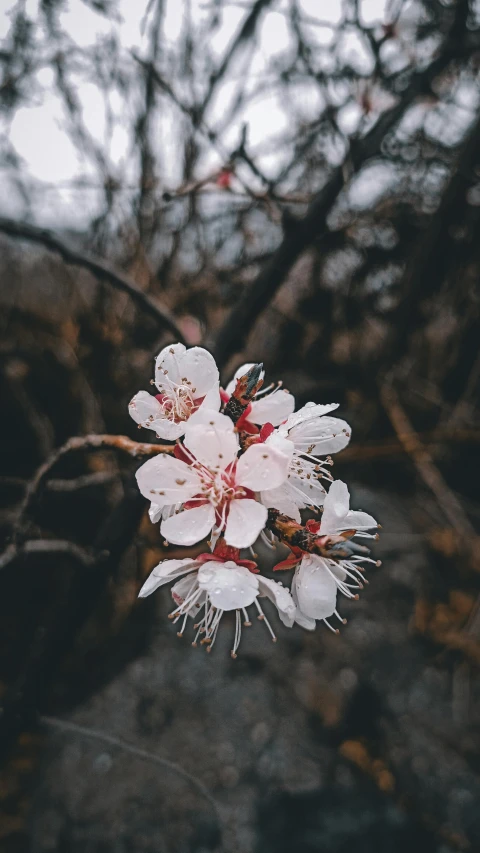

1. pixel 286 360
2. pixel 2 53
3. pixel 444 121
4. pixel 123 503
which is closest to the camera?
pixel 123 503

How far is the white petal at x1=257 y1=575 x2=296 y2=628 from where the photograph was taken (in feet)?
2.40

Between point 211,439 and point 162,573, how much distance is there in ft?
0.71

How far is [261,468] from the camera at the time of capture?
74cm

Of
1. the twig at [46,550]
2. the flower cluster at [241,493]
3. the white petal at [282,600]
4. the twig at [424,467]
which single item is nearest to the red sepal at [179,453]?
the flower cluster at [241,493]

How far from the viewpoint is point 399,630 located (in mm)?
3158

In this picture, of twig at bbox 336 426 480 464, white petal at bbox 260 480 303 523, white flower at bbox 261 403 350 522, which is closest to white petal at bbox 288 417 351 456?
white flower at bbox 261 403 350 522

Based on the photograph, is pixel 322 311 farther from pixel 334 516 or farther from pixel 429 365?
pixel 334 516

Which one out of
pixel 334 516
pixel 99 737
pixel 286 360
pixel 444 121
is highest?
pixel 444 121

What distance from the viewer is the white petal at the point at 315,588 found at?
76cm

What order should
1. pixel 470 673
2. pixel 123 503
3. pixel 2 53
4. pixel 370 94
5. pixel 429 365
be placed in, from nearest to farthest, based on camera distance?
1. pixel 123 503
2. pixel 370 94
3. pixel 2 53
4. pixel 470 673
5. pixel 429 365

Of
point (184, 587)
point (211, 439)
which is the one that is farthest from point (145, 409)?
point (184, 587)

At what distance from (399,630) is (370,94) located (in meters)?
2.97

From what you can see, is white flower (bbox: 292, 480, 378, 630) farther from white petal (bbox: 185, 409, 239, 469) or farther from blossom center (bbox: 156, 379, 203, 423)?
blossom center (bbox: 156, 379, 203, 423)

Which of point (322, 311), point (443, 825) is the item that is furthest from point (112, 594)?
point (322, 311)
